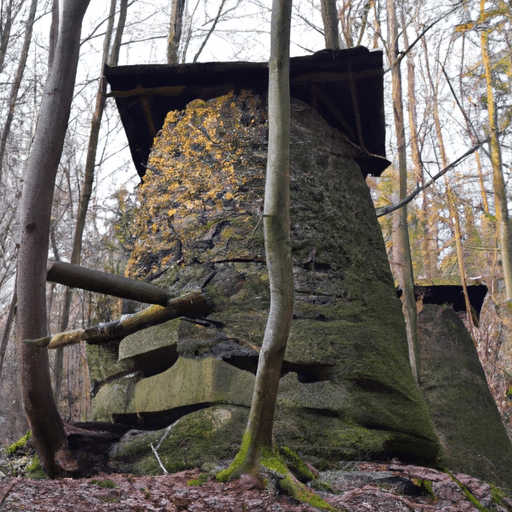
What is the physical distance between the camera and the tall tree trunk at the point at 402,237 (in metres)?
5.23

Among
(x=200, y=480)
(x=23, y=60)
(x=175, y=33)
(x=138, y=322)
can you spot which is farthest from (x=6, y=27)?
(x=200, y=480)

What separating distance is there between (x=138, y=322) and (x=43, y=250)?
3.15ft

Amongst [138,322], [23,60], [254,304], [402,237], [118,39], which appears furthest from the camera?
[23,60]

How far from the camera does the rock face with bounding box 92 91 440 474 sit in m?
3.08

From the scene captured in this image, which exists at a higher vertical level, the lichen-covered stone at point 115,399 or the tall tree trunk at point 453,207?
the tall tree trunk at point 453,207

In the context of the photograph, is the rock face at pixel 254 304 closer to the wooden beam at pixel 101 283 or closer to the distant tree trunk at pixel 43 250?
the wooden beam at pixel 101 283

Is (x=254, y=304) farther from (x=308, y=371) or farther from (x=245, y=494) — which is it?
(x=245, y=494)

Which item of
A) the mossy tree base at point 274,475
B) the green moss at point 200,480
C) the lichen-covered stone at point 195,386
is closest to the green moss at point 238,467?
the mossy tree base at point 274,475

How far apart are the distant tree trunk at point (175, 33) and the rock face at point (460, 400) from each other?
12.2 ft

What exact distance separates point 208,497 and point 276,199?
4.11 feet

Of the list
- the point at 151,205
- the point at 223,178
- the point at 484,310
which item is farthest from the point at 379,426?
the point at 484,310

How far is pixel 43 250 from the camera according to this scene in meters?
2.85

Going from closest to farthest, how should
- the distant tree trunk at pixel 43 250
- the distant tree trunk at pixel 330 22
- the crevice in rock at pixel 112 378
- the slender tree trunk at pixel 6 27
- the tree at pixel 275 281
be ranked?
1. the tree at pixel 275 281
2. the distant tree trunk at pixel 43 250
3. the crevice in rock at pixel 112 378
4. the distant tree trunk at pixel 330 22
5. the slender tree trunk at pixel 6 27

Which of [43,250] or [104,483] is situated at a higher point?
[43,250]
